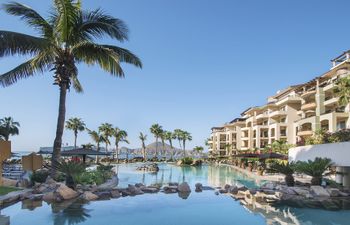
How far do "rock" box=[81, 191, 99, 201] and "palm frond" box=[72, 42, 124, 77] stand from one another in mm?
6588

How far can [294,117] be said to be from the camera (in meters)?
54.6

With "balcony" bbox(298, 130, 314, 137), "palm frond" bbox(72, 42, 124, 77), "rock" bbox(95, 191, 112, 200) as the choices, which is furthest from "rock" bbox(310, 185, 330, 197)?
"balcony" bbox(298, 130, 314, 137)

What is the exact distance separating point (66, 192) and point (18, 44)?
6750 mm

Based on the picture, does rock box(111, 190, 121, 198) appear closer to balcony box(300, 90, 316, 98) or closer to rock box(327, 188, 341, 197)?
rock box(327, 188, 341, 197)

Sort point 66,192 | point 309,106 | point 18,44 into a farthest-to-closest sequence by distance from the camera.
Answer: point 309,106 < point 66,192 < point 18,44

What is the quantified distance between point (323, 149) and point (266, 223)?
413 inches

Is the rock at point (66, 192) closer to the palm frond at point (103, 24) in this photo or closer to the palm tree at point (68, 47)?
the palm tree at point (68, 47)

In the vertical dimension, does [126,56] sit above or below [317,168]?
above

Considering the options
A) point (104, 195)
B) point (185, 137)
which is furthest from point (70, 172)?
point (185, 137)

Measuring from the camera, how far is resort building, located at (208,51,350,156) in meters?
40.3

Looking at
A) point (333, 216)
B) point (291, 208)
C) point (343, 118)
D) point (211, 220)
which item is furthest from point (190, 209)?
point (343, 118)

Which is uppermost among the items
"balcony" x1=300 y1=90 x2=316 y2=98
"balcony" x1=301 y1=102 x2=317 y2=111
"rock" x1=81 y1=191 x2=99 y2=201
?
"balcony" x1=300 y1=90 x2=316 y2=98

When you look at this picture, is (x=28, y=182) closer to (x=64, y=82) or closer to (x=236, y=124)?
(x=64, y=82)

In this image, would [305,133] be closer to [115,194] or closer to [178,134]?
[115,194]
